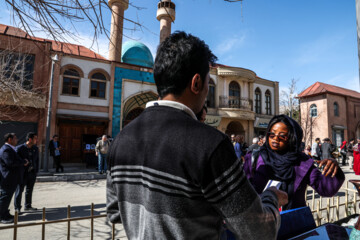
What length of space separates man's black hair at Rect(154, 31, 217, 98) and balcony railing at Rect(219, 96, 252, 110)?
65.6ft

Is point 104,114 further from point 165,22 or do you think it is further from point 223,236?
point 223,236

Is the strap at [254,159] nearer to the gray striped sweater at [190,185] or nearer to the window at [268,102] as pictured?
the gray striped sweater at [190,185]

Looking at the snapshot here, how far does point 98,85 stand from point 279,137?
49.9ft

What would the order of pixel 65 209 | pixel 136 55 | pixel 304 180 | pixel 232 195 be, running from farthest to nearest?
pixel 136 55
pixel 65 209
pixel 304 180
pixel 232 195

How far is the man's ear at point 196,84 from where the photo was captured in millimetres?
1022

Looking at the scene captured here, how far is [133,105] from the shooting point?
675 inches

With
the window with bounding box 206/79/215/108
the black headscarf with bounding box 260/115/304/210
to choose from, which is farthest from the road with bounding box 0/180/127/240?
the window with bounding box 206/79/215/108

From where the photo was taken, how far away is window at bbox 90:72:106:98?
15672 millimetres

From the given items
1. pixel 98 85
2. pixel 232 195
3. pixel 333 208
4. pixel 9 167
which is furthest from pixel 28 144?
pixel 98 85

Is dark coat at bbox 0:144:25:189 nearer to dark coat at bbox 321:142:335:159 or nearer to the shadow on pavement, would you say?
the shadow on pavement

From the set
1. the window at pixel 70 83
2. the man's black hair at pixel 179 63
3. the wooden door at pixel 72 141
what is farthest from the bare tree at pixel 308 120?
the man's black hair at pixel 179 63

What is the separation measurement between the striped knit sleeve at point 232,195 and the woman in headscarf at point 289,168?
1.31 metres

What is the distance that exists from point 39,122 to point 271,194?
611 inches

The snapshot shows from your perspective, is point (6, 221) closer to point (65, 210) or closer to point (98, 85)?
point (65, 210)
